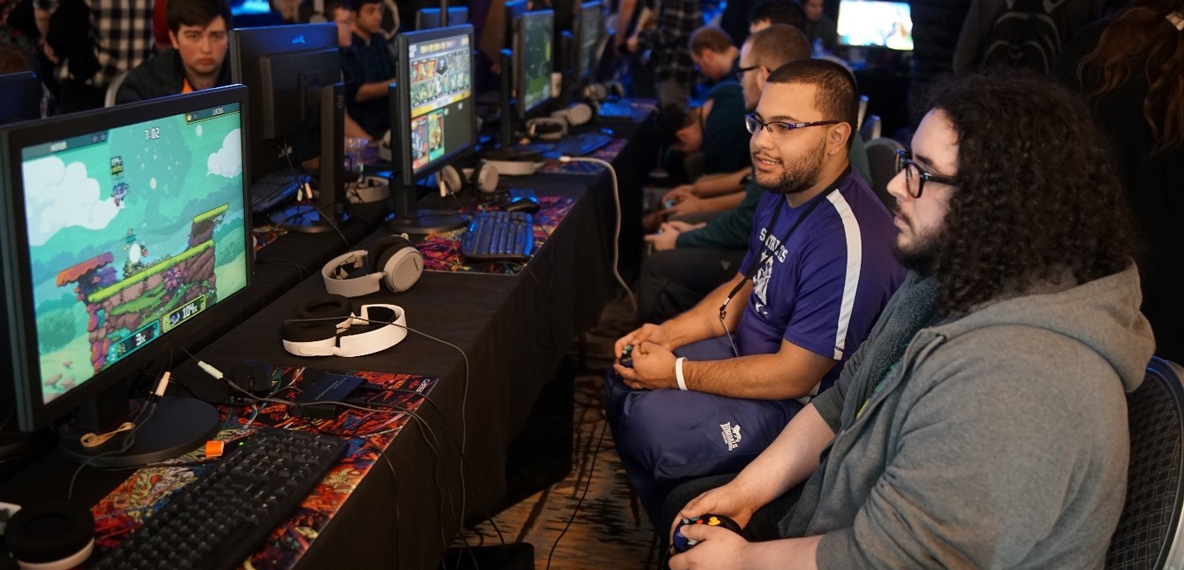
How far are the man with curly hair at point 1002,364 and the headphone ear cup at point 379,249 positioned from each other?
3.59ft

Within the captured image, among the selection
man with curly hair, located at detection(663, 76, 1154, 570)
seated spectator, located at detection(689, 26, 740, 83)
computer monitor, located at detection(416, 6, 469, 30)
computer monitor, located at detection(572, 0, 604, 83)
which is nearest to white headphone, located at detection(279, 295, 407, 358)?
man with curly hair, located at detection(663, 76, 1154, 570)

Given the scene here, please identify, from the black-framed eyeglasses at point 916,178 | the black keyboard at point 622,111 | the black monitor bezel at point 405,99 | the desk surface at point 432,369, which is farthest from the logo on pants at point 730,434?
the black keyboard at point 622,111

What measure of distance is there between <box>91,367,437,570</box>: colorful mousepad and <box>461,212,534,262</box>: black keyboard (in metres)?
0.74

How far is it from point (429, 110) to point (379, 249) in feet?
2.01

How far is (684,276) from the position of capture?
342 centimetres

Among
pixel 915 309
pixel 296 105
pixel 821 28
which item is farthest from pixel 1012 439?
pixel 821 28

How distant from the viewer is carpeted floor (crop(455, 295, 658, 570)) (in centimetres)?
252

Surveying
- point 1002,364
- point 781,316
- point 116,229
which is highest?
point 116,229

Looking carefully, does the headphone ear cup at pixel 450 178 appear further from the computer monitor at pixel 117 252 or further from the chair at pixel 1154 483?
the chair at pixel 1154 483

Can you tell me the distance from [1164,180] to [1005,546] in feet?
5.61

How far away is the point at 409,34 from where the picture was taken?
8.04ft

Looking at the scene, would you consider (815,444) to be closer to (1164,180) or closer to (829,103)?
(829,103)

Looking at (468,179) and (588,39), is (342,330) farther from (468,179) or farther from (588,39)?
(588,39)

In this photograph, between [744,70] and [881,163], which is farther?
[744,70]
